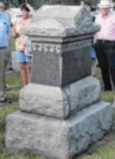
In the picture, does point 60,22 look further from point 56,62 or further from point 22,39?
point 22,39

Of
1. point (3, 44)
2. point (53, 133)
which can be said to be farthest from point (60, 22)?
point (3, 44)

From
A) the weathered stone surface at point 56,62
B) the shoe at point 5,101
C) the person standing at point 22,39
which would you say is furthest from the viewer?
the person standing at point 22,39

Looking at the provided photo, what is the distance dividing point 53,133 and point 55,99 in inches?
15.6

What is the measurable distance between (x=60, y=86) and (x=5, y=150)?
1.09m

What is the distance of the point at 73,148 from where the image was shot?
5559mm

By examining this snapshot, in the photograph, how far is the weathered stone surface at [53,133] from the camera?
18.0 ft

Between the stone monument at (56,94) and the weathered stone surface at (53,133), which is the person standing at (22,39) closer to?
the stone monument at (56,94)

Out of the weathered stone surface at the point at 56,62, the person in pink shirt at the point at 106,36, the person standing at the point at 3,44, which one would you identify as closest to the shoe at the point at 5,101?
the person standing at the point at 3,44

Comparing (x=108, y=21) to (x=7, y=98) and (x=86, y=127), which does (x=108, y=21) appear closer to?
(x=7, y=98)

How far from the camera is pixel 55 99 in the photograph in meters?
5.57

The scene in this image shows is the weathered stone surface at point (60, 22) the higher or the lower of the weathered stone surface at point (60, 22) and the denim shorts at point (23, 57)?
the higher

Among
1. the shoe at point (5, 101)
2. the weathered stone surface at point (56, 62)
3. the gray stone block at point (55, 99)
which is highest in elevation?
the weathered stone surface at point (56, 62)

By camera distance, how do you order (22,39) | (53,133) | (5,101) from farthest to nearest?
(22,39) < (5,101) < (53,133)

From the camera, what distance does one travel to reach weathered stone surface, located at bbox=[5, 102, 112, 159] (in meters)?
5.49
